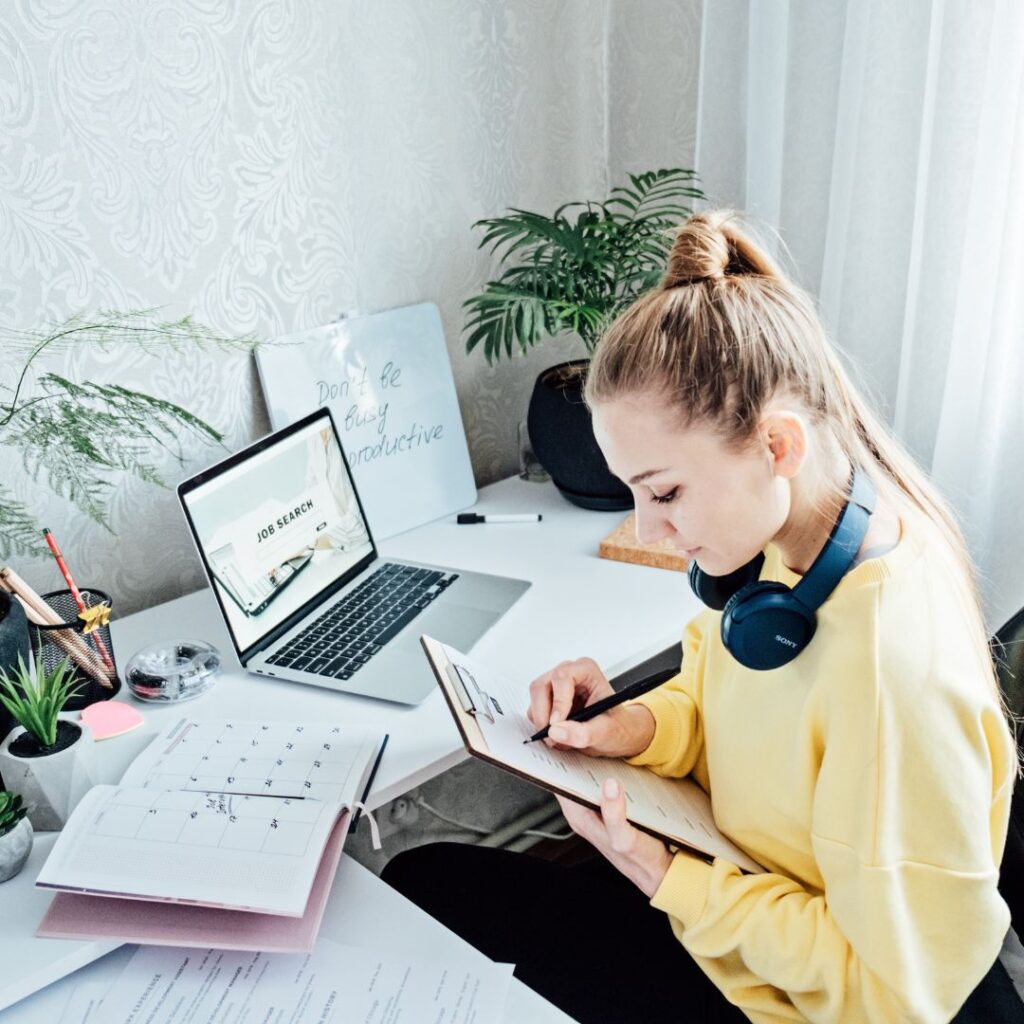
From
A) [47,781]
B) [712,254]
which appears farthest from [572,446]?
[47,781]

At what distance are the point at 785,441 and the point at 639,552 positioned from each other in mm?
534

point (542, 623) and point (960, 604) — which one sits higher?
point (960, 604)

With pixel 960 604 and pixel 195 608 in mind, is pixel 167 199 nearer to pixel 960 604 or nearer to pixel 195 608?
pixel 195 608

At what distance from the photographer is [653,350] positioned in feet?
2.62

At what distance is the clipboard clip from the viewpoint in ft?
2.92

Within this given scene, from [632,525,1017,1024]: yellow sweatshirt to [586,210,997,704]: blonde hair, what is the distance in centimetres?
7

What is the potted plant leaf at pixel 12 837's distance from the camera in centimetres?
80

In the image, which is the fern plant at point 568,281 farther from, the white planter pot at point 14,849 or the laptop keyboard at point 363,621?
the white planter pot at point 14,849

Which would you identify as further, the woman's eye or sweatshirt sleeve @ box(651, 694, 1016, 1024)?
the woman's eye

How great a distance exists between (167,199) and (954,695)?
1.02 metres

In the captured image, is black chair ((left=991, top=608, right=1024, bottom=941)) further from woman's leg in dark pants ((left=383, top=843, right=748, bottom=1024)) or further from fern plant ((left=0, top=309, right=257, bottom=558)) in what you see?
fern plant ((left=0, top=309, right=257, bottom=558))

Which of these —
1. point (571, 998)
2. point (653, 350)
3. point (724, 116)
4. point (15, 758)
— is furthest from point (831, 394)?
point (724, 116)

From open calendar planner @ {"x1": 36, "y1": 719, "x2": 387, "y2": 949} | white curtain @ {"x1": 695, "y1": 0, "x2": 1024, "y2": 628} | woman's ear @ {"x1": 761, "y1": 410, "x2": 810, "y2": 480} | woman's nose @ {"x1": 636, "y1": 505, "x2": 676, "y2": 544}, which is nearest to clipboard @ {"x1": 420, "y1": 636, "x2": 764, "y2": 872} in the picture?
open calendar planner @ {"x1": 36, "y1": 719, "x2": 387, "y2": 949}

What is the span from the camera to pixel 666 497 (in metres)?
0.82
